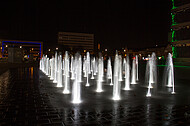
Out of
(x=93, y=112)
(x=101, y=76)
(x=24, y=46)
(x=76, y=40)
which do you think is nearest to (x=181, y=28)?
(x=101, y=76)

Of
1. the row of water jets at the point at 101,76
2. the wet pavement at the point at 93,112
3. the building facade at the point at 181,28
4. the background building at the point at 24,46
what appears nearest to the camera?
the wet pavement at the point at 93,112

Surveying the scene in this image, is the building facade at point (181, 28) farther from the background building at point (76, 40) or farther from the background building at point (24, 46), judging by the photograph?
the background building at point (76, 40)

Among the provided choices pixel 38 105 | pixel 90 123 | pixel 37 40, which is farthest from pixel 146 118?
pixel 37 40

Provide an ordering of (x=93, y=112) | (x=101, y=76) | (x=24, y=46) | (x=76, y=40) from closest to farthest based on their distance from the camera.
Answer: (x=93, y=112) < (x=101, y=76) < (x=24, y=46) < (x=76, y=40)

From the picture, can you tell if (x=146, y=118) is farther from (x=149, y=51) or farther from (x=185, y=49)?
(x=149, y=51)

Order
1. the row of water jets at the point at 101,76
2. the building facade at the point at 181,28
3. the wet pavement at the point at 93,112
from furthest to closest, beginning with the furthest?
1. the building facade at the point at 181,28
2. the row of water jets at the point at 101,76
3. the wet pavement at the point at 93,112

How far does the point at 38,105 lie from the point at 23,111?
0.78 meters

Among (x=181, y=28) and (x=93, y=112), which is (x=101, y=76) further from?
(x=181, y=28)

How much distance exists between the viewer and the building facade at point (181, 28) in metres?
32.8

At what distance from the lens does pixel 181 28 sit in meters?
34.2

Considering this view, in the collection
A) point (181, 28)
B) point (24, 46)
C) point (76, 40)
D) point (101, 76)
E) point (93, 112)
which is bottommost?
point (93, 112)

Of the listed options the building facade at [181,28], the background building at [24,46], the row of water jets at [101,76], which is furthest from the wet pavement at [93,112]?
the background building at [24,46]

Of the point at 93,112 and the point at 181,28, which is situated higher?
the point at 181,28

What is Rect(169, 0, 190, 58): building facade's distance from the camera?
32838mm
